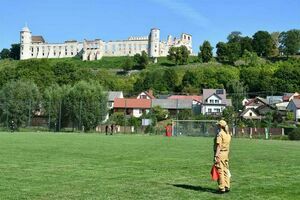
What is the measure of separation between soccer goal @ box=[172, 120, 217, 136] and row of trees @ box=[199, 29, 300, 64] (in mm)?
119273

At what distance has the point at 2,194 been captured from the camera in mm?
10383

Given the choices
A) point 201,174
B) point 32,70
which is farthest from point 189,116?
point 201,174

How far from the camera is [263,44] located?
18750 centimetres

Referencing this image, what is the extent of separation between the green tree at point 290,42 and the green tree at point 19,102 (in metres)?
137

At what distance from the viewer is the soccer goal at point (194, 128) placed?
6051cm

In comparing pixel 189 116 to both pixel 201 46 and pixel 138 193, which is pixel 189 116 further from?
pixel 201 46

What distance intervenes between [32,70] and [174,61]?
93.9 meters

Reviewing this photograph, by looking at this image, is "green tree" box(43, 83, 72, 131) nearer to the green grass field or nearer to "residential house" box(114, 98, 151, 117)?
"residential house" box(114, 98, 151, 117)

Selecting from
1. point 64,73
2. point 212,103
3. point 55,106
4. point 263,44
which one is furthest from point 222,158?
point 263,44

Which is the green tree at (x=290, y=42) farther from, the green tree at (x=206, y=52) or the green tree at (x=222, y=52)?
the green tree at (x=206, y=52)

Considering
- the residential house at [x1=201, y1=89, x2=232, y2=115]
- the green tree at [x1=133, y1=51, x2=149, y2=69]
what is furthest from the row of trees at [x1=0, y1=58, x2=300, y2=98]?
the green tree at [x1=133, y1=51, x2=149, y2=69]

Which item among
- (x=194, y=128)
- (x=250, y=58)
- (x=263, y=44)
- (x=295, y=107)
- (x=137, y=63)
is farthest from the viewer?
(x=263, y=44)

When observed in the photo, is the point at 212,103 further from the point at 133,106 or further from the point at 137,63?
the point at 137,63

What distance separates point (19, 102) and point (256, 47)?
137190mm
